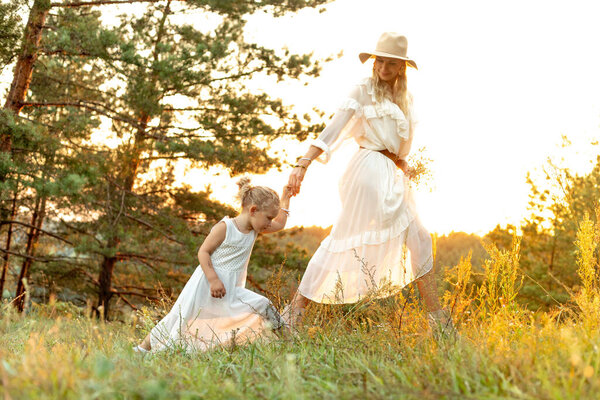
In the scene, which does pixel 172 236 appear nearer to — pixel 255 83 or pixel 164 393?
pixel 255 83

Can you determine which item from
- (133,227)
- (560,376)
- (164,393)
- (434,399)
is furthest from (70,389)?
(133,227)

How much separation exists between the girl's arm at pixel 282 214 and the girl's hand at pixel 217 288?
474mm

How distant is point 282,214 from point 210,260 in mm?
535

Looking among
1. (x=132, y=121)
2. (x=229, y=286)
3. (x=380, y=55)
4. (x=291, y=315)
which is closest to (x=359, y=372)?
(x=291, y=315)

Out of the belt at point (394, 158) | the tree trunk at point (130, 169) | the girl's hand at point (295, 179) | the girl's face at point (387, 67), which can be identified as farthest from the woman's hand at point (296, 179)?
the tree trunk at point (130, 169)

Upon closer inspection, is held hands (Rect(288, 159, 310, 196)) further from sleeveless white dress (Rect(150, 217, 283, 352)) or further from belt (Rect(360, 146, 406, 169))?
belt (Rect(360, 146, 406, 169))

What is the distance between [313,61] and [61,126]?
4.69m

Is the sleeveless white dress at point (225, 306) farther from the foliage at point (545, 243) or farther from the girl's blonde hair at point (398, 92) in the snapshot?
the foliage at point (545, 243)

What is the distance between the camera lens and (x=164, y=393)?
1662 mm

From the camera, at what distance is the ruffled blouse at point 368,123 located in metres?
4.05

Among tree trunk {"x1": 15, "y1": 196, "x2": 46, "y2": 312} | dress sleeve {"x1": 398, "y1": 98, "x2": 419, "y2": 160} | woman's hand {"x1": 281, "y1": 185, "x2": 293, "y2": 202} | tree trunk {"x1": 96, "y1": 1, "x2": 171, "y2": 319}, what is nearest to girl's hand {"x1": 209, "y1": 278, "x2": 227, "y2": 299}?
woman's hand {"x1": 281, "y1": 185, "x2": 293, "y2": 202}

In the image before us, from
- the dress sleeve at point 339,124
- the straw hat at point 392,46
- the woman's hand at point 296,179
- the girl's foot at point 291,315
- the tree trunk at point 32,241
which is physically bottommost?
the tree trunk at point 32,241

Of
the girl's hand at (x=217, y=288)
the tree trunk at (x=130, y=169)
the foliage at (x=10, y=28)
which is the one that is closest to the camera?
the girl's hand at (x=217, y=288)

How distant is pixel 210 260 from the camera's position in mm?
3801
